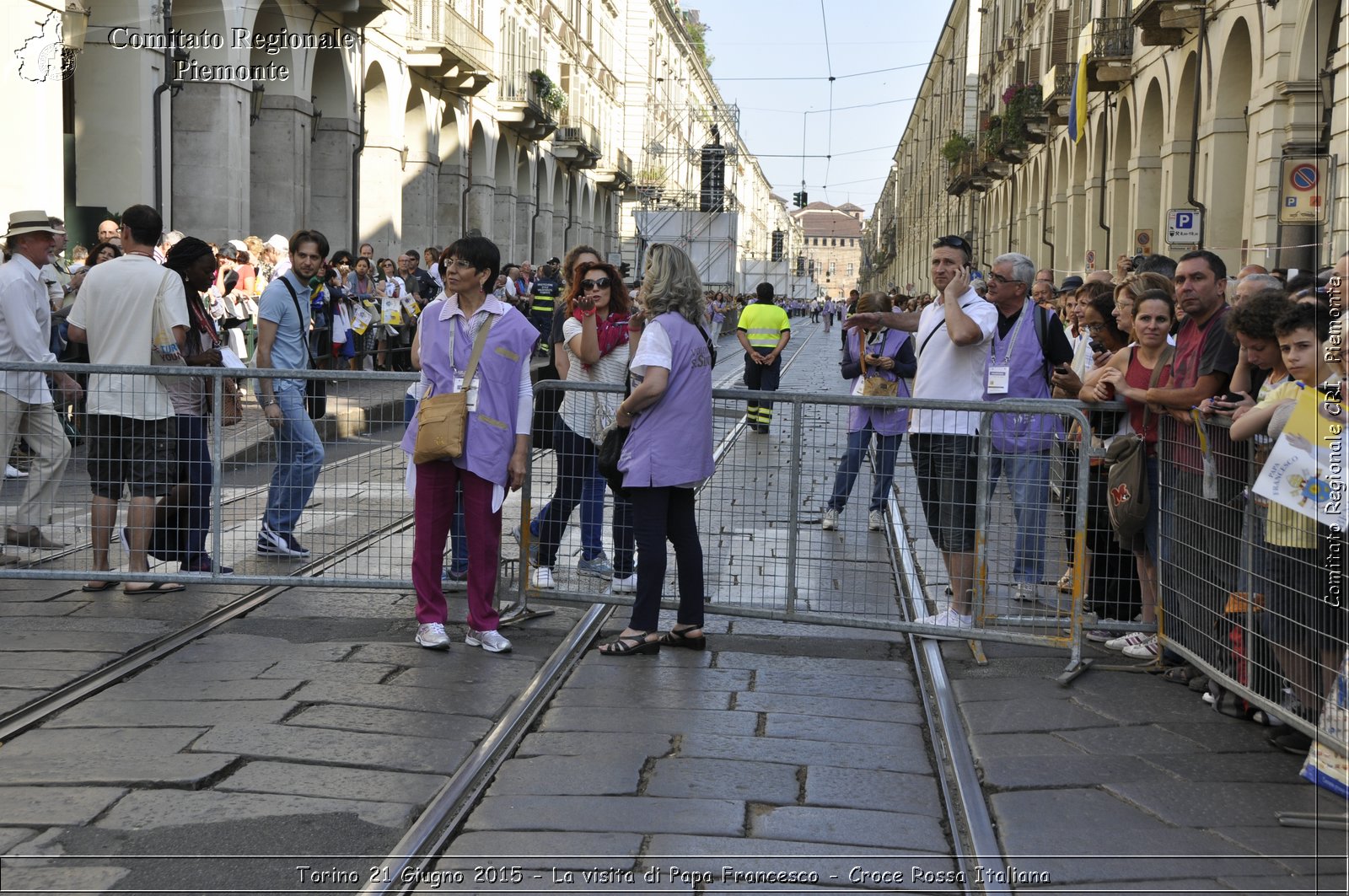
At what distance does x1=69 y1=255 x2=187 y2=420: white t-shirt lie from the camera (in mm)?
7207

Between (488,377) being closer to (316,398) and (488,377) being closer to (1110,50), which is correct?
(316,398)

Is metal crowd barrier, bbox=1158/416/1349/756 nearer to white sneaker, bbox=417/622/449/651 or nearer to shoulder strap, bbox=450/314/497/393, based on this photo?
shoulder strap, bbox=450/314/497/393

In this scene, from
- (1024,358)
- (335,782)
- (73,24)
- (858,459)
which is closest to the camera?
(335,782)

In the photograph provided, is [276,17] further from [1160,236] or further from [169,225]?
[1160,236]

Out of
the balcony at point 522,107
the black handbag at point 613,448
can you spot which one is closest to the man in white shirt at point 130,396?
the black handbag at point 613,448

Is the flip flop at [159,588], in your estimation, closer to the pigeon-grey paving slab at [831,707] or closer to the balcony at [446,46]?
the pigeon-grey paving slab at [831,707]

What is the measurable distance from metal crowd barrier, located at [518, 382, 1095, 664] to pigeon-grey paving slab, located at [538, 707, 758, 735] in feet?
4.58

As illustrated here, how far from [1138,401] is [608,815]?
3.36 metres

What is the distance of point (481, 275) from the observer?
6.28m

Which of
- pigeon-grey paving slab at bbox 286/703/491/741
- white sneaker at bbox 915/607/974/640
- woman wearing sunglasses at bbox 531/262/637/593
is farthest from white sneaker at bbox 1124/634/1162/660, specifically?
pigeon-grey paving slab at bbox 286/703/491/741

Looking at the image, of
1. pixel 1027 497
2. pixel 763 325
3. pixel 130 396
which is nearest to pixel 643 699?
pixel 1027 497

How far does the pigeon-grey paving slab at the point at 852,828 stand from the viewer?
13.6ft

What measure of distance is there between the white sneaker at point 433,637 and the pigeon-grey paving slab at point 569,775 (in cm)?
154

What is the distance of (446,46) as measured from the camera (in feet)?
100
